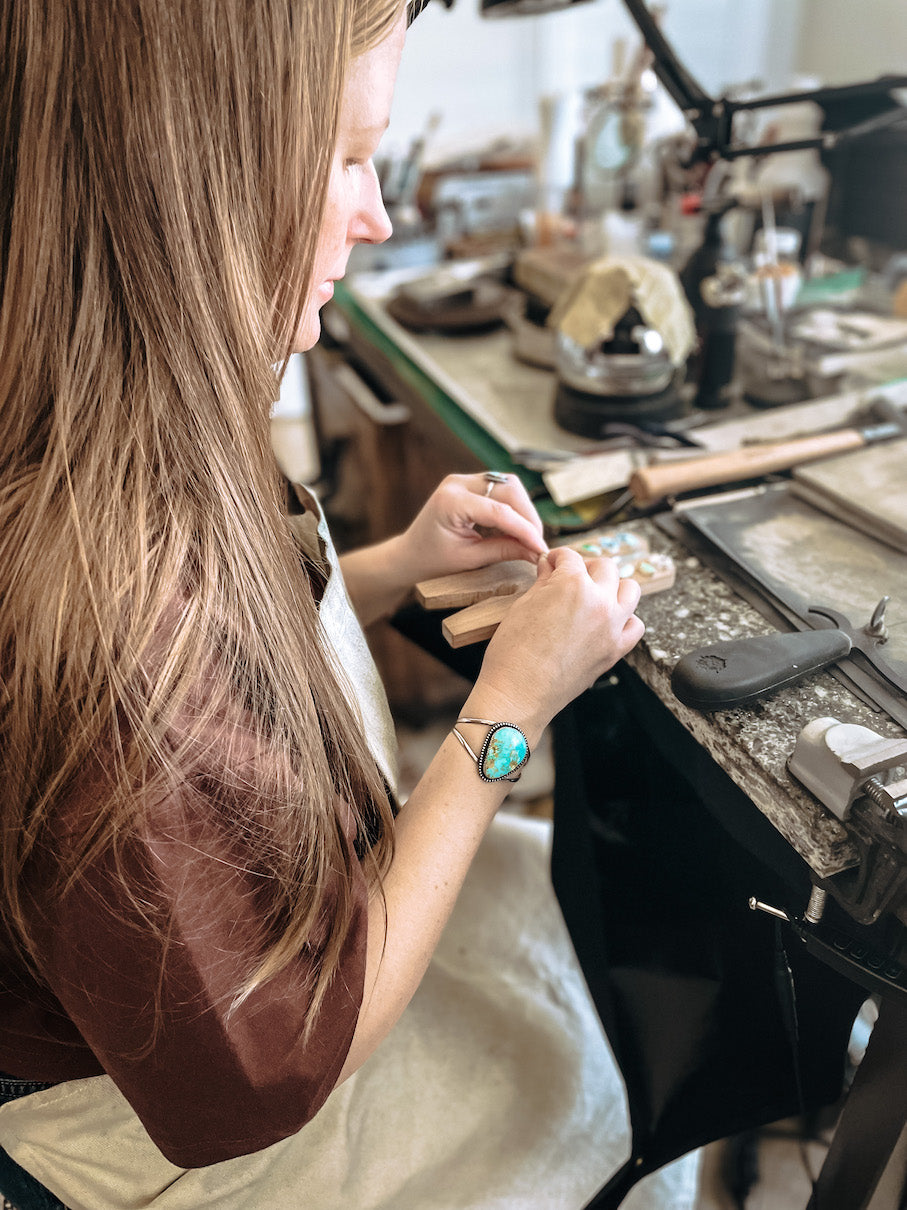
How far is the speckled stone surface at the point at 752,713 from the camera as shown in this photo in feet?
1.66

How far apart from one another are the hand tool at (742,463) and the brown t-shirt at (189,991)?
1.56 feet

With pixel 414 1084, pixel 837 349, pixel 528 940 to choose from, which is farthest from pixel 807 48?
pixel 414 1084

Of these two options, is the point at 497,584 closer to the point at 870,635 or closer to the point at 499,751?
the point at 499,751

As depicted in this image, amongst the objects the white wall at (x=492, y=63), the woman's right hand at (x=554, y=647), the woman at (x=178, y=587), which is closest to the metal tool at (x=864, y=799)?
the woman's right hand at (x=554, y=647)

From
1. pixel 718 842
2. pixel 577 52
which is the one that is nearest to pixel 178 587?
pixel 718 842

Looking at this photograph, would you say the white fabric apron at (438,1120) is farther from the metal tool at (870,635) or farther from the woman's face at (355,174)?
the metal tool at (870,635)

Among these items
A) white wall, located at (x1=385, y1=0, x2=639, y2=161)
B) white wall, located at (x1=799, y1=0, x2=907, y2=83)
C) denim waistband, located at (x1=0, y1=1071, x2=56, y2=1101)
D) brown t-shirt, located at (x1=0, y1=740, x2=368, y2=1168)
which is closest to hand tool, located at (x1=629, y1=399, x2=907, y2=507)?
Answer: brown t-shirt, located at (x1=0, y1=740, x2=368, y2=1168)

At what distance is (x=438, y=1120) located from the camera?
0.70m

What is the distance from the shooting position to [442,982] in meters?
0.81

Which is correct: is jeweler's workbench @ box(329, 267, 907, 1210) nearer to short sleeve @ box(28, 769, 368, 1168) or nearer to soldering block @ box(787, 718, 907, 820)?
soldering block @ box(787, 718, 907, 820)

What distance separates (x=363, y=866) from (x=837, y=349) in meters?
1.00

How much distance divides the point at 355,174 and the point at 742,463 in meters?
0.45

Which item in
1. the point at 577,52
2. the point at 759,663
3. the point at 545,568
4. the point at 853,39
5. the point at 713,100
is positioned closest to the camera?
the point at 759,663

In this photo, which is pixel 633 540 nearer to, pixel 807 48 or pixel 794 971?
pixel 794 971
